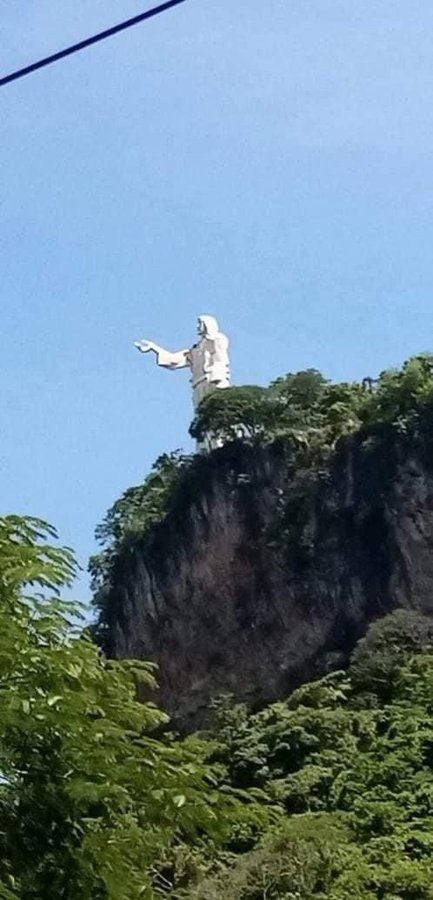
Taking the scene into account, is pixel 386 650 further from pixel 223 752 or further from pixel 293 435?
pixel 293 435

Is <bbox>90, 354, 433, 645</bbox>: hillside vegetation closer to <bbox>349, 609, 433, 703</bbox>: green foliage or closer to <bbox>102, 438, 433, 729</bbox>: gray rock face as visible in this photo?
<bbox>102, 438, 433, 729</bbox>: gray rock face

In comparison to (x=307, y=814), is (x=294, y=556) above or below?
above

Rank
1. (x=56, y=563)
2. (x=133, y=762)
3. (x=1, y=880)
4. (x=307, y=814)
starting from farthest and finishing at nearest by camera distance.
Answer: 1. (x=307, y=814)
2. (x=56, y=563)
3. (x=133, y=762)
4. (x=1, y=880)

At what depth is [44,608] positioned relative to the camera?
238 inches

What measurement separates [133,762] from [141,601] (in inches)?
883

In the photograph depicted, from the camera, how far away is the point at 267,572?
2669cm

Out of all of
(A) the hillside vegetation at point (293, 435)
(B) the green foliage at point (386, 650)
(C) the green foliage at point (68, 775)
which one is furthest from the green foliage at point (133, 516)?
(C) the green foliage at point (68, 775)

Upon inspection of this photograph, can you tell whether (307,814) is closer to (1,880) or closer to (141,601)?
(1,880)

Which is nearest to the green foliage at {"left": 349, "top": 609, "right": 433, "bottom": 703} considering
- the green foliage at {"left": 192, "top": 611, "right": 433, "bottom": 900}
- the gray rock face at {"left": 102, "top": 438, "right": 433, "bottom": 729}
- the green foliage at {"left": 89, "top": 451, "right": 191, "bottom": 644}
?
the green foliage at {"left": 192, "top": 611, "right": 433, "bottom": 900}

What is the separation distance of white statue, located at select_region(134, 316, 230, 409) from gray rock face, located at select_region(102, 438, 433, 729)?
1.89 metres

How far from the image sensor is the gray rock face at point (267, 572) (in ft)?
80.0

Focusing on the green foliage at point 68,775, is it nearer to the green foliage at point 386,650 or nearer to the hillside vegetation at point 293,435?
the green foliage at point 386,650

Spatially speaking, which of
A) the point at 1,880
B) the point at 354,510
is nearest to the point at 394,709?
the point at 354,510

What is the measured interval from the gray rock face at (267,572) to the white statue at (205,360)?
189 cm
